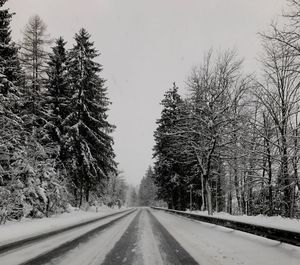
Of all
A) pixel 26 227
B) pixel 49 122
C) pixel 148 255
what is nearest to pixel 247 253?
pixel 148 255

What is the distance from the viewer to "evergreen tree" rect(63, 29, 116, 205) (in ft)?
98.5

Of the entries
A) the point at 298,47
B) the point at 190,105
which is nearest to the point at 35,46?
the point at 190,105

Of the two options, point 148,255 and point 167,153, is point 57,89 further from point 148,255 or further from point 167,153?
point 148,255

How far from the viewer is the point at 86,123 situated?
1268 inches

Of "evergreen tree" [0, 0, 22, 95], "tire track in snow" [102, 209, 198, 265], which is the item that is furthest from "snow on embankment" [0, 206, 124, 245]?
"evergreen tree" [0, 0, 22, 95]

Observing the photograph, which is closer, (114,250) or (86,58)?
(114,250)

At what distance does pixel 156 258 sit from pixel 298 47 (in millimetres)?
9358

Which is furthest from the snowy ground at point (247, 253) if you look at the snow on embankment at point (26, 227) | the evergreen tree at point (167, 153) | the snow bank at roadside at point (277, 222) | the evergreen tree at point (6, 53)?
the evergreen tree at point (167, 153)

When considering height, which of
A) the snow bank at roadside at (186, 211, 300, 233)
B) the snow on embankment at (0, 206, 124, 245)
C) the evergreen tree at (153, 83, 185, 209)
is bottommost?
the snow on embankment at (0, 206, 124, 245)

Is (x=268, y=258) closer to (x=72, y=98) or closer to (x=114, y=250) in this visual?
(x=114, y=250)

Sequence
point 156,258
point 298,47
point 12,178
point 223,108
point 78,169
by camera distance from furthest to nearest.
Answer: point 78,169
point 223,108
point 12,178
point 298,47
point 156,258

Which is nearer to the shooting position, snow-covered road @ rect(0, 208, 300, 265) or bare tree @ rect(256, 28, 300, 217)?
snow-covered road @ rect(0, 208, 300, 265)

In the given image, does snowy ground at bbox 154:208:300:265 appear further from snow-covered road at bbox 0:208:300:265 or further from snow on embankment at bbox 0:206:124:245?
snow on embankment at bbox 0:206:124:245

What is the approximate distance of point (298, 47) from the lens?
1208cm
